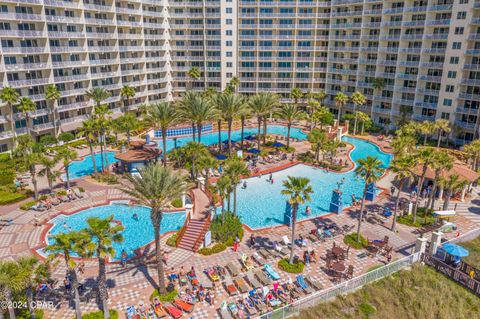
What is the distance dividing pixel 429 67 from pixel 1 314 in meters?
79.6

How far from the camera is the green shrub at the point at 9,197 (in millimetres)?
46875

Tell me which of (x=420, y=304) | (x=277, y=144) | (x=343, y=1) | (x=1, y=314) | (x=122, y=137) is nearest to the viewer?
(x=1, y=314)

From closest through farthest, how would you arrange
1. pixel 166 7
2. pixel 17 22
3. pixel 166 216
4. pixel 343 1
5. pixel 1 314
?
pixel 1 314
pixel 166 216
pixel 17 22
pixel 343 1
pixel 166 7

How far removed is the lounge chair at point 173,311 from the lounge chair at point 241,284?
18.0ft

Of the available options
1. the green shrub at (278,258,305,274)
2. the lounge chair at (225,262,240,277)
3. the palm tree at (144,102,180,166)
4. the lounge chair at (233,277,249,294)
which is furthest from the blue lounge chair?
the palm tree at (144,102,180,166)

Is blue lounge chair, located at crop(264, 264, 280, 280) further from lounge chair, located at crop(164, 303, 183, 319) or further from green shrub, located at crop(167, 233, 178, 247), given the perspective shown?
green shrub, located at crop(167, 233, 178, 247)

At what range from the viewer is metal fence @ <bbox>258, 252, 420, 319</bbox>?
2769cm

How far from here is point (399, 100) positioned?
8119cm

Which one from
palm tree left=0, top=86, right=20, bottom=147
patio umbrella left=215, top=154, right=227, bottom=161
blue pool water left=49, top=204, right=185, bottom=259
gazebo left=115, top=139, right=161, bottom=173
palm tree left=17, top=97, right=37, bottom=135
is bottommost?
blue pool water left=49, top=204, right=185, bottom=259

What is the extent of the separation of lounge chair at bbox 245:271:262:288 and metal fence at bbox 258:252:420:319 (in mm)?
3943

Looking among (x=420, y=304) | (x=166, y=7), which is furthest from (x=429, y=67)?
(x=166, y=7)

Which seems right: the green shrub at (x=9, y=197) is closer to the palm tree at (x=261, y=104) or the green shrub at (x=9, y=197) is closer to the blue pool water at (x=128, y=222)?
the blue pool water at (x=128, y=222)

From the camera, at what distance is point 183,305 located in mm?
28578

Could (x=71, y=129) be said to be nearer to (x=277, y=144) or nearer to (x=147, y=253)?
(x=277, y=144)
